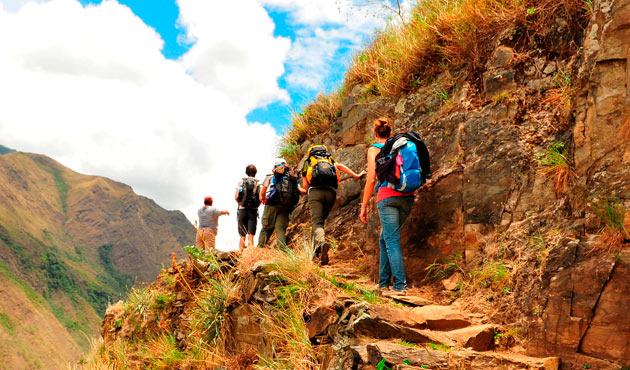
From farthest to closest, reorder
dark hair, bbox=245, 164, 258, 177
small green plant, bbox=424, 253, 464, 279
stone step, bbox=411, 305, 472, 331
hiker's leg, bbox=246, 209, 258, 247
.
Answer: dark hair, bbox=245, 164, 258, 177, hiker's leg, bbox=246, 209, 258, 247, small green plant, bbox=424, 253, 464, 279, stone step, bbox=411, 305, 472, 331

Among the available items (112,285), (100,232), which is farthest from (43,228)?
(112,285)

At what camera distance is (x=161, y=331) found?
26.6 ft

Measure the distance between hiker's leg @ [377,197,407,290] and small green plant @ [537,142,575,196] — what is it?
1777mm

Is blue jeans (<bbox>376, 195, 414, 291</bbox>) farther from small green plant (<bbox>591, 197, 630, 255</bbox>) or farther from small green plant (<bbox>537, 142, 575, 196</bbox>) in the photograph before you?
small green plant (<bbox>591, 197, 630, 255</bbox>)

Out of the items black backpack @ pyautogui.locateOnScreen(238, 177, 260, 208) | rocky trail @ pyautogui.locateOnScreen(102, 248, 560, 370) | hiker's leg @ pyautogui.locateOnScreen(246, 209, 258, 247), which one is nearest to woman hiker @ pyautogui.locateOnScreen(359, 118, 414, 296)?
rocky trail @ pyautogui.locateOnScreen(102, 248, 560, 370)

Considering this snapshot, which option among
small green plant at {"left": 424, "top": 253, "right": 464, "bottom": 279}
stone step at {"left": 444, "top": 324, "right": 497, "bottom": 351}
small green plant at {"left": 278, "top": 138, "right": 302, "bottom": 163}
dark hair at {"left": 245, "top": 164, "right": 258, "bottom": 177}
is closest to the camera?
stone step at {"left": 444, "top": 324, "right": 497, "bottom": 351}

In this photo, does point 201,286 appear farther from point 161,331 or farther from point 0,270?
point 0,270

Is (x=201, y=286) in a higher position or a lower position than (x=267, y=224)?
lower

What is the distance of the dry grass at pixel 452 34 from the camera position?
6371 mm

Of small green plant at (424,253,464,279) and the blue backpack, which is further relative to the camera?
small green plant at (424,253,464,279)

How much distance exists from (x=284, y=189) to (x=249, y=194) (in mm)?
1097

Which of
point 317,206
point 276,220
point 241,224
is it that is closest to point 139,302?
point 241,224

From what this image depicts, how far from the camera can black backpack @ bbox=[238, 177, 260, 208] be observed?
8.93 meters

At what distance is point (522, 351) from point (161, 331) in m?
6.20
